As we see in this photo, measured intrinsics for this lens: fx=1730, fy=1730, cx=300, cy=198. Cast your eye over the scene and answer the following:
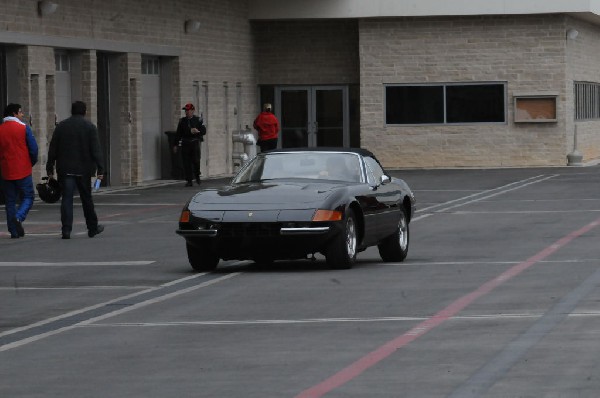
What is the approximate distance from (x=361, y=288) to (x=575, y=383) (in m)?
6.00

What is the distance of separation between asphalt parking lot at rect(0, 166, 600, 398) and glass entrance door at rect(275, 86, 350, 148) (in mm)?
26855

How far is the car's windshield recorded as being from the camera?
1830cm

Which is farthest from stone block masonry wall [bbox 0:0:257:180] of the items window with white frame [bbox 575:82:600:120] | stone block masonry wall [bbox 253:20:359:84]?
window with white frame [bbox 575:82:600:120]

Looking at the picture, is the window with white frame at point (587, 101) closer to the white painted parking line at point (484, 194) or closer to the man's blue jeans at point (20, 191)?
the white painted parking line at point (484, 194)

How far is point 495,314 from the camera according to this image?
1300cm

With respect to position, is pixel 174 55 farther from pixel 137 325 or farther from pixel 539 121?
pixel 137 325

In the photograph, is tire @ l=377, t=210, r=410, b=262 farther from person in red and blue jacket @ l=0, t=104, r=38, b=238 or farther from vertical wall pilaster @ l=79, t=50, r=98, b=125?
vertical wall pilaster @ l=79, t=50, r=98, b=125

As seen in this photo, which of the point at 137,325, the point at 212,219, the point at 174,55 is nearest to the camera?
the point at 137,325

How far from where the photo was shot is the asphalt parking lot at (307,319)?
32.1 ft

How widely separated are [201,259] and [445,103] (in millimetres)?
32054

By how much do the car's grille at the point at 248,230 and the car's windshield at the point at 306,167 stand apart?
149 cm

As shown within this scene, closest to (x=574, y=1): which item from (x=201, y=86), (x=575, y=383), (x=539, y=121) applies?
(x=539, y=121)

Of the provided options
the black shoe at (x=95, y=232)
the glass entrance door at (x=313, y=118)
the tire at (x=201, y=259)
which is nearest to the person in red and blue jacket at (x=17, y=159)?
the black shoe at (x=95, y=232)

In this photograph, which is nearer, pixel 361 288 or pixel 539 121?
pixel 361 288
